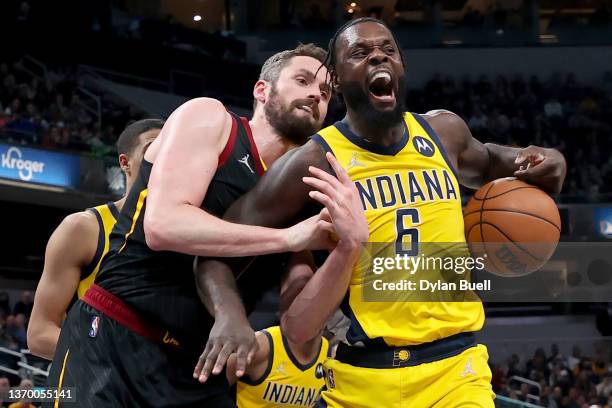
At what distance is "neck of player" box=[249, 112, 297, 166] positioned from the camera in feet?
13.0

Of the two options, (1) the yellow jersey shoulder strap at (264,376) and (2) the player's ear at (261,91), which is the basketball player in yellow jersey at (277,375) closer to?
(1) the yellow jersey shoulder strap at (264,376)

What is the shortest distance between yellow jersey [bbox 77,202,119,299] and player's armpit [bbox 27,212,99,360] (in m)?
0.02

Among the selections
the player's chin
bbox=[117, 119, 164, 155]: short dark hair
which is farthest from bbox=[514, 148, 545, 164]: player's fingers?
bbox=[117, 119, 164, 155]: short dark hair

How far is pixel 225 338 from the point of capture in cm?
327

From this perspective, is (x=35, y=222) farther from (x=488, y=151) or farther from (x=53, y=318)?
(x=488, y=151)

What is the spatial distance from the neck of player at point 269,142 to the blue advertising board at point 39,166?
37.6 feet

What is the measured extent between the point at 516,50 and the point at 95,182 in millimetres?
11046

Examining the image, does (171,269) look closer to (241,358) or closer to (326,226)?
(241,358)

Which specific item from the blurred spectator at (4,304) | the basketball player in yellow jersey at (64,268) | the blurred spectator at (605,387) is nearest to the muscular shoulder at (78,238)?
the basketball player in yellow jersey at (64,268)

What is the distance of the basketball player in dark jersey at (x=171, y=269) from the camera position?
3.67m

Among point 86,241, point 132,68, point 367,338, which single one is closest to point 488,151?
point 367,338

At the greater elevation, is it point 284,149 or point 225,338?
point 284,149

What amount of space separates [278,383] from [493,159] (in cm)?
172

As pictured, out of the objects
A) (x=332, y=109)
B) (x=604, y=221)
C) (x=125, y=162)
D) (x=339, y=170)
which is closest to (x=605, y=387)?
(x=604, y=221)
